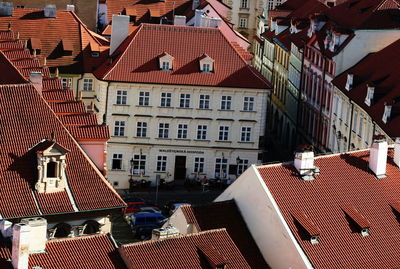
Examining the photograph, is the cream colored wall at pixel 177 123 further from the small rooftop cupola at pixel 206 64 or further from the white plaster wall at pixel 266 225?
the white plaster wall at pixel 266 225

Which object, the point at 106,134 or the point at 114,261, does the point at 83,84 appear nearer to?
the point at 106,134

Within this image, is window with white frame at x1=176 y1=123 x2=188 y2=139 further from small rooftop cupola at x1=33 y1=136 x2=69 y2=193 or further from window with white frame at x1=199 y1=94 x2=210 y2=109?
small rooftop cupola at x1=33 y1=136 x2=69 y2=193

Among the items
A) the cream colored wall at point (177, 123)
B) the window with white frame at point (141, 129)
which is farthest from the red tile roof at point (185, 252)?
the window with white frame at point (141, 129)

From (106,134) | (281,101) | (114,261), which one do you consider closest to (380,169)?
(106,134)

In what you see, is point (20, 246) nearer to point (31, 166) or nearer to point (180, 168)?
point (31, 166)

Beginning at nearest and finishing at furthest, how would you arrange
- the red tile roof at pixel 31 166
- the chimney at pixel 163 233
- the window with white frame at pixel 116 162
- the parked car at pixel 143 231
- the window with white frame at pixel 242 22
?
the chimney at pixel 163 233 < the red tile roof at pixel 31 166 < the parked car at pixel 143 231 < the window with white frame at pixel 116 162 < the window with white frame at pixel 242 22

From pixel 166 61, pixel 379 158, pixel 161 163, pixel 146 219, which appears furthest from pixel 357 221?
pixel 166 61
